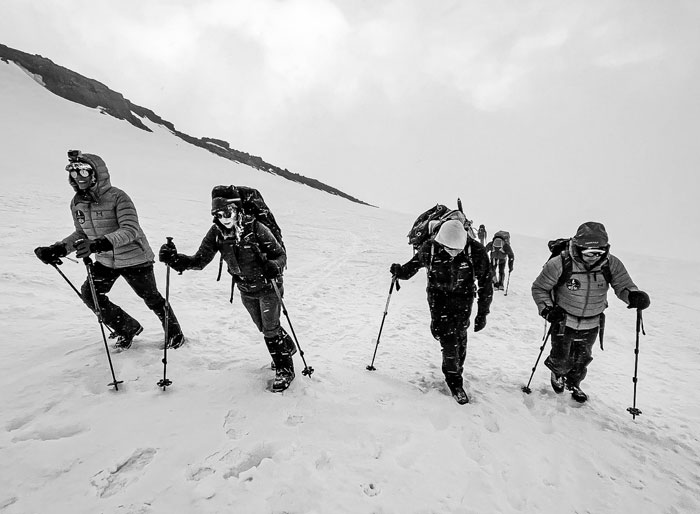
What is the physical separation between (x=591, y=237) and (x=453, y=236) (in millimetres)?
1669

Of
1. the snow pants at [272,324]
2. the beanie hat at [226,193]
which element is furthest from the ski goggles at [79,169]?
the snow pants at [272,324]

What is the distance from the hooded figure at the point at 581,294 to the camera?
420 cm

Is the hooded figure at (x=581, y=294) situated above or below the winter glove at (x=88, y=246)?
below

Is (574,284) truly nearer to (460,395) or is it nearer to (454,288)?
(454,288)

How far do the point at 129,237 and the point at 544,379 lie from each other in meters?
6.41

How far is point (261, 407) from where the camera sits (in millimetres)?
3828

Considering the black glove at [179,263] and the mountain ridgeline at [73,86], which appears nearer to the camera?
the black glove at [179,263]

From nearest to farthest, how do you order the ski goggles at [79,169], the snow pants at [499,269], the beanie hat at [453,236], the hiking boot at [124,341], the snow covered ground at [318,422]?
1. the snow covered ground at [318,422]
2. the ski goggles at [79,169]
3. the beanie hat at [453,236]
4. the hiking boot at [124,341]
5. the snow pants at [499,269]

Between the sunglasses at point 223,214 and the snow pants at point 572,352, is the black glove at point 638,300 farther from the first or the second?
the sunglasses at point 223,214

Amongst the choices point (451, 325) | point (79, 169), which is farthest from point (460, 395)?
point (79, 169)

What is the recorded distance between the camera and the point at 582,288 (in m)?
4.40

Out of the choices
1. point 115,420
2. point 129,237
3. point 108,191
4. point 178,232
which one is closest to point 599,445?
point 115,420

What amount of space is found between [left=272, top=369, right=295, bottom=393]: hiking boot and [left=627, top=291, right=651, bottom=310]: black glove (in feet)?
13.8

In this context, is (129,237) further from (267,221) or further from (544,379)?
(544,379)
